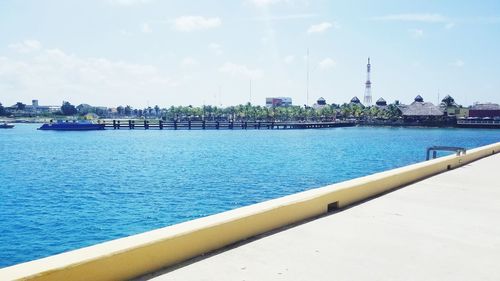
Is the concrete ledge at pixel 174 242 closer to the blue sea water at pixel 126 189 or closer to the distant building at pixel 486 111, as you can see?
the blue sea water at pixel 126 189

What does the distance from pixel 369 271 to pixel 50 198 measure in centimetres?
2587

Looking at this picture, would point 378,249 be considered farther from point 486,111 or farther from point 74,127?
point 486,111

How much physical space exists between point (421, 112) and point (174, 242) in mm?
154990

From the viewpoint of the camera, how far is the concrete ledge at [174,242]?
4.00 metres

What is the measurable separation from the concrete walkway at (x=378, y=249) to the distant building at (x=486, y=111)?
16749cm

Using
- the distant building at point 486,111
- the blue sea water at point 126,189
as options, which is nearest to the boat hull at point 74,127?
the blue sea water at point 126,189

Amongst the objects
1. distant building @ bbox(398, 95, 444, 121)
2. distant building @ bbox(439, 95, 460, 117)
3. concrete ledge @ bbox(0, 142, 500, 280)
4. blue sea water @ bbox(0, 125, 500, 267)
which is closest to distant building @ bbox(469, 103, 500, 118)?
distant building @ bbox(439, 95, 460, 117)

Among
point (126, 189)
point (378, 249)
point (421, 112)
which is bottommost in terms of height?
point (126, 189)

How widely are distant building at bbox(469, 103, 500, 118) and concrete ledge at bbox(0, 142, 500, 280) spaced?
16914cm

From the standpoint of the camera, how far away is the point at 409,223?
24.7 ft

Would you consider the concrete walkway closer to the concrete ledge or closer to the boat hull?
the concrete ledge

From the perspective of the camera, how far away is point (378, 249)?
235 inches

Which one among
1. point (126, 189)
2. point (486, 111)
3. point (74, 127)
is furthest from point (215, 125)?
point (126, 189)

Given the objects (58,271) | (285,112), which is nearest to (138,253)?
(58,271)
